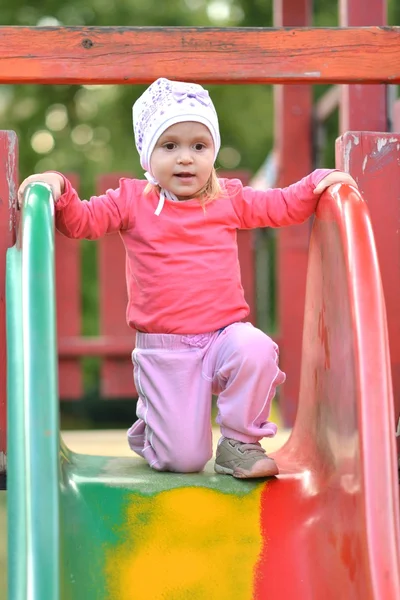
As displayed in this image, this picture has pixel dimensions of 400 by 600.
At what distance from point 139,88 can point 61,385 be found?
16.0 feet

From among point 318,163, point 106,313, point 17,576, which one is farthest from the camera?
point 106,313

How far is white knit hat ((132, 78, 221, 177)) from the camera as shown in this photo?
2.54 metres

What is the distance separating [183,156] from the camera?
8.31 ft

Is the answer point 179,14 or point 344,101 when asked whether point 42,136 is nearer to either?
point 179,14

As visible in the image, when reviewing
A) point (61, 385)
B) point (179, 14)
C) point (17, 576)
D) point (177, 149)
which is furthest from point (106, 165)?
point (17, 576)

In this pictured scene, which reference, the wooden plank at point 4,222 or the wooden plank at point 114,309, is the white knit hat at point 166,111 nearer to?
the wooden plank at point 4,222

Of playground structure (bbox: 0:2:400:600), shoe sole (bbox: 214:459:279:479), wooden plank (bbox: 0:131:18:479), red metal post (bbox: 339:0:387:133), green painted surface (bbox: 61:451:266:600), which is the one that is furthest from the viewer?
red metal post (bbox: 339:0:387:133)

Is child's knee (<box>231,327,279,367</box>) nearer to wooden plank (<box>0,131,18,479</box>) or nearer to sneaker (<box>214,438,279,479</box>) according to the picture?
sneaker (<box>214,438,279,479</box>)

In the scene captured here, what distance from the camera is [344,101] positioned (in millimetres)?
3281

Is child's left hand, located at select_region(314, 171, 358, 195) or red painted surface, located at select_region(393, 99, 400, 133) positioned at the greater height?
red painted surface, located at select_region(393, 99, 400, 133)

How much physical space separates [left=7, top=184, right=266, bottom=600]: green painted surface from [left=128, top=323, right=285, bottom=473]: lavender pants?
112 mm

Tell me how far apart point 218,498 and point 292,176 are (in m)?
2.78

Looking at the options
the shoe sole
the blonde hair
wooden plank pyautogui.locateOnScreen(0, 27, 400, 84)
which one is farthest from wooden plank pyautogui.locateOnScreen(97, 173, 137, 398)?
the shoe sole

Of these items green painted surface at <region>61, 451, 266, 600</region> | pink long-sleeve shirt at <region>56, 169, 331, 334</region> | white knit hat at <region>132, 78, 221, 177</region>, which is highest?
white knit hat at <region>132, 78, 221, 177</region>
